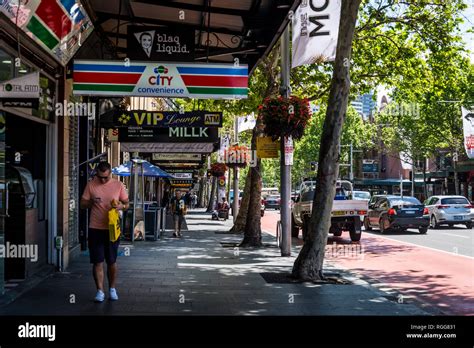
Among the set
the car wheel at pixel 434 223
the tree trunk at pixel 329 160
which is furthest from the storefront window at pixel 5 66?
the car wheel at pixel 434 223

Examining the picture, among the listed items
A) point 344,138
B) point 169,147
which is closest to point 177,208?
point 169,147

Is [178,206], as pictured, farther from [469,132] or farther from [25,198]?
[469,132]

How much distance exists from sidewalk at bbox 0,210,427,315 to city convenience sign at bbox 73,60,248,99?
10.7 feet

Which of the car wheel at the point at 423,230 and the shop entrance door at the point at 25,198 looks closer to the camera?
the shop entrance door at the point at 25,198

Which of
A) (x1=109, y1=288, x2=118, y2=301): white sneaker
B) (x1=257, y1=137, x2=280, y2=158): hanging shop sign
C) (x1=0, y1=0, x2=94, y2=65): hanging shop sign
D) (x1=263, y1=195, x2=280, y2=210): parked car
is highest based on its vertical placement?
(x1=0, y1=0, x2=94, y2=65): hanging shop sign

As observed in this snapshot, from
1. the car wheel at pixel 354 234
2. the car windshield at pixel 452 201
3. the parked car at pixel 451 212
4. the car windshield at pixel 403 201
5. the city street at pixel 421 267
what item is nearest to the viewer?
the city street at pixel 421 267

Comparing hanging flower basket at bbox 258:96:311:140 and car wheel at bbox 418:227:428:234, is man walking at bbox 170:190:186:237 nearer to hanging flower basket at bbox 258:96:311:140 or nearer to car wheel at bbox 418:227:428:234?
hanging flower basket at bbox 258:96:311:140

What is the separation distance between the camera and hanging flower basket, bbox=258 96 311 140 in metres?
13.9

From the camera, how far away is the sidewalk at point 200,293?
809cm

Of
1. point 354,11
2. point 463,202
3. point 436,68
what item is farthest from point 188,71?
point 463,202

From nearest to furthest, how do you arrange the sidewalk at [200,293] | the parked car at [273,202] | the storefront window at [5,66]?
the sidewalk at [200,293], the storefront window at [5,66], the parked car at [273,202]

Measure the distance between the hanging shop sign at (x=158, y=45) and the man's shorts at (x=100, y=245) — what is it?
399 cm

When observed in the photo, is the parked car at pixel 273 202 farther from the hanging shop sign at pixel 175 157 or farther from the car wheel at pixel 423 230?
the car wheel at pixel 423 230

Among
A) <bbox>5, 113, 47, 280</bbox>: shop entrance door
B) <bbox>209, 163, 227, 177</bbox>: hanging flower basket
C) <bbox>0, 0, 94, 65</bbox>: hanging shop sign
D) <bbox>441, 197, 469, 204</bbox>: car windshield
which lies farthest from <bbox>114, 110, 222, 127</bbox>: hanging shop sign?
<bbox>209, 163, 227, 177</bbox>: hanging flower basket
